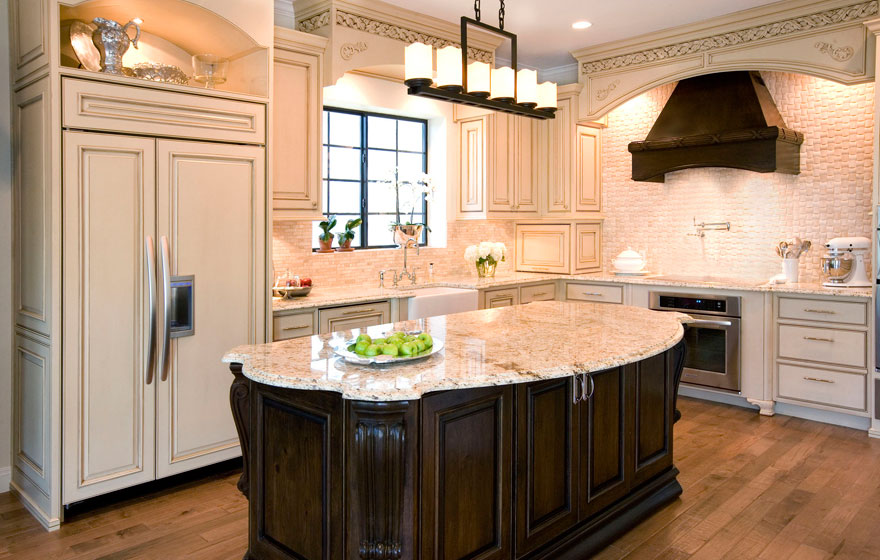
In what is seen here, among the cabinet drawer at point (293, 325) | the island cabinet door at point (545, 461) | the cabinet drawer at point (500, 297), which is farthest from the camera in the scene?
the cabinet drawer at point (500, 297)

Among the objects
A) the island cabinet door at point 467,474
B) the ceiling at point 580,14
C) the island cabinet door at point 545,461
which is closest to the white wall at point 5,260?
the ceiling at point 580,14

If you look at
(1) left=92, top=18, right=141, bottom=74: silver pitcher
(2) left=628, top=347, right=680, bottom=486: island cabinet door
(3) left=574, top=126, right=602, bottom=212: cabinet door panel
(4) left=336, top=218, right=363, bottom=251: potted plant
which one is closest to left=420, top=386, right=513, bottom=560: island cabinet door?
(2) left=628, top=347, right=680, bottom=486: island cabinet door

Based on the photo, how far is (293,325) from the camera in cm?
412

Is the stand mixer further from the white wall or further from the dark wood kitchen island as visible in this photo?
the white wall

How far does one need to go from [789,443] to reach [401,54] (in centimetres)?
375

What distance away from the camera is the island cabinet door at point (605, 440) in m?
2.83

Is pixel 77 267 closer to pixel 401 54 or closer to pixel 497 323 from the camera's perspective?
pixel 497 323

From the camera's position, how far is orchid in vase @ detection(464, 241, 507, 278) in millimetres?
5824

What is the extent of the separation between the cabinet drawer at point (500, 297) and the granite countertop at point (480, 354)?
1.86 meters

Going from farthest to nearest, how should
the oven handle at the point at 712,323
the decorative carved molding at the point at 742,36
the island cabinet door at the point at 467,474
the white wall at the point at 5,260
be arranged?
1. the oven handle at the point at 712,323
2. the decorative carved molding at the point at 742,36
3. the white wall at the point at 5,260
4. the island cabinet door at the point at 467,474

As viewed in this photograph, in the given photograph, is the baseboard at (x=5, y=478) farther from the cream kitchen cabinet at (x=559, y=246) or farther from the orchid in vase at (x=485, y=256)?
the cream kitchen cabinet at (x=559, y=246)

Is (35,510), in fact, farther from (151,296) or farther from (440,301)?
(440,301)

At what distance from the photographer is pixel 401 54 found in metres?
4.95

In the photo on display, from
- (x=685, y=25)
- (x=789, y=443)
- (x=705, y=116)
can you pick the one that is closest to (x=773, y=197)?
(x=705, y=116)
